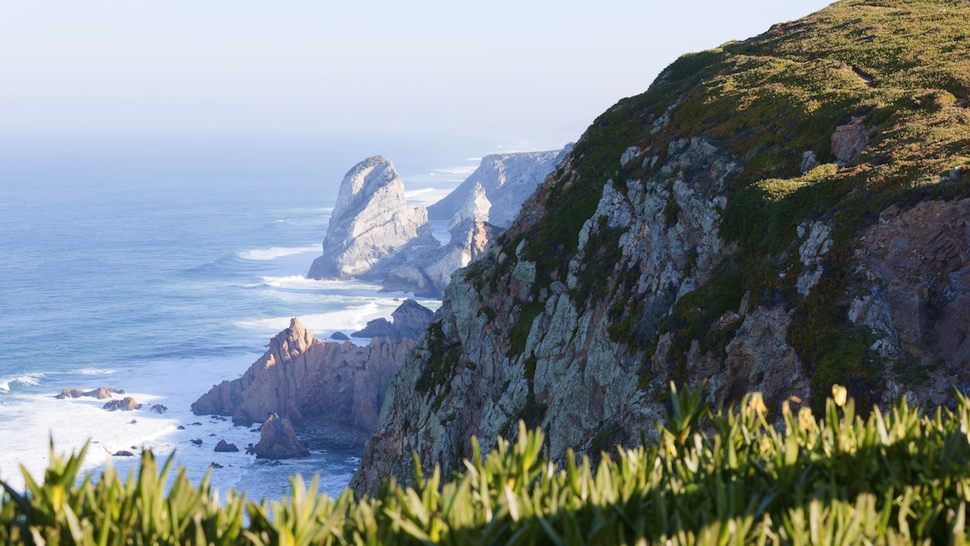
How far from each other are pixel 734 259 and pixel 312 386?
80.6 m

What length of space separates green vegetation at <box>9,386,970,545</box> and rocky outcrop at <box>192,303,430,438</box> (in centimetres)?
8446

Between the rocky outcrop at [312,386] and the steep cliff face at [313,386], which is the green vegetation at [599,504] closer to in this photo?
the rocky outcrop at [312,386]

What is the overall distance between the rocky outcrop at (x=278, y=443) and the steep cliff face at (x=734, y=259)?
141 feet

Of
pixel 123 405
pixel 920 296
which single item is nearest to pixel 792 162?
pixel 920 296

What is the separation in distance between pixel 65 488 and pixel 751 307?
17268mm

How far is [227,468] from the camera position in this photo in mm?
77938

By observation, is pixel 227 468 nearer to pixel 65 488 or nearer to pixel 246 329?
pixel 246 329

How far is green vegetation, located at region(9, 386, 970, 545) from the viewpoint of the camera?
589 cm

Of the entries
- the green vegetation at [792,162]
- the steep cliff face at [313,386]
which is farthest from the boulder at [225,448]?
the green vegetation at [792,162]

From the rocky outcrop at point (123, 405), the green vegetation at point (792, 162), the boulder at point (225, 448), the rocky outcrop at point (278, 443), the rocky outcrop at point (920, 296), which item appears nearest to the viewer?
the rocky outcrop at point (920, 296)

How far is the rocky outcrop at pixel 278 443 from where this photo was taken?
81625mm

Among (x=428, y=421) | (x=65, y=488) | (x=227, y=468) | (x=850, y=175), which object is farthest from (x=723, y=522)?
(x=227, y=468)

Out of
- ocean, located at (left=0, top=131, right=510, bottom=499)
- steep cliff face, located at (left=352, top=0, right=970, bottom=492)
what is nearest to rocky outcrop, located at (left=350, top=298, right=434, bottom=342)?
ocean, located at (left=0, top=131, right=510, bottom=499)

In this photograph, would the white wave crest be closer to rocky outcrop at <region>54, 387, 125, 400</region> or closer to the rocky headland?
rocky outcrop at <region>54, 387, 125, 400</region>
